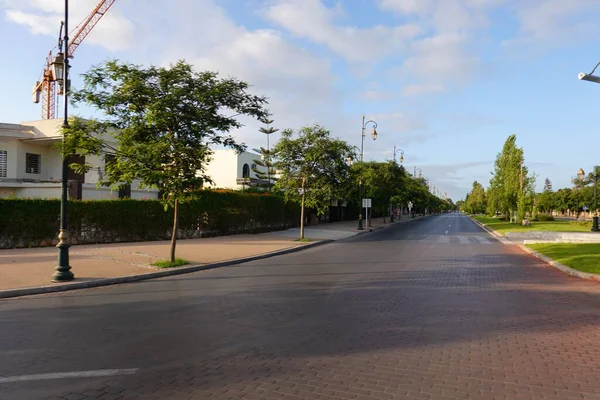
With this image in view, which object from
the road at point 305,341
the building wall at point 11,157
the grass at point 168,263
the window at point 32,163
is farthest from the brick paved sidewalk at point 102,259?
the window at point 32,163

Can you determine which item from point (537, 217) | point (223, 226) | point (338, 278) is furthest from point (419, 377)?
point (537, 217)

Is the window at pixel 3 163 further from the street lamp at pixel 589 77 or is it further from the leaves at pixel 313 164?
the street lamp at pixel 589 77

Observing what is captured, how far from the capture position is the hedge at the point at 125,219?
1692cm

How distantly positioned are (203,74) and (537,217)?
203ft

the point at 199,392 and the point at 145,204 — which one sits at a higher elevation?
the point at 145,204

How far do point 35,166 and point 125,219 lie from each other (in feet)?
54.0

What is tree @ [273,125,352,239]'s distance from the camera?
23.2 m

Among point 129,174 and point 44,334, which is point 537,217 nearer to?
point 129,174

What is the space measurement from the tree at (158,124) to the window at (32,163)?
75.0 ft

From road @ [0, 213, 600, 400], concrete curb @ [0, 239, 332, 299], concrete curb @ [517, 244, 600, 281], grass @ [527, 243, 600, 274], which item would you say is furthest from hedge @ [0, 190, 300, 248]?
grass @ [527, 243, 600, 274]

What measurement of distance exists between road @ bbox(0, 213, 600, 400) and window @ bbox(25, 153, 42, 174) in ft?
85.2

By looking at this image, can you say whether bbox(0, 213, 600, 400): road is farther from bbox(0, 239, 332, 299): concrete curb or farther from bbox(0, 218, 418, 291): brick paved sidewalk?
bbox(0, 218, 418, 291): brick paved sidewalk

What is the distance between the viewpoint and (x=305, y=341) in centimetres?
583

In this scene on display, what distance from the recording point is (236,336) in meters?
6.05
